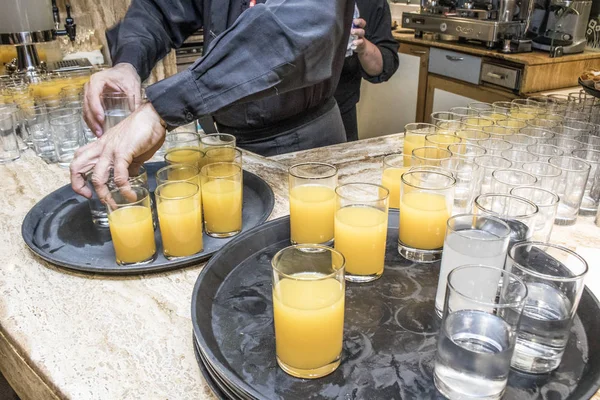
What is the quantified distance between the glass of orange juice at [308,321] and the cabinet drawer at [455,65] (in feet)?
11.5

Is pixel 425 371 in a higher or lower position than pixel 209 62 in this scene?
lower

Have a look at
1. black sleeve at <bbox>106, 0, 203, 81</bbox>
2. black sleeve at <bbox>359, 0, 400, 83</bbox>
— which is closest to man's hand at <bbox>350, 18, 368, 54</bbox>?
black sleeve at <bbox>359, 0, 400, 83</bbox>

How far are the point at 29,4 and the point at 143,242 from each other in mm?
2315

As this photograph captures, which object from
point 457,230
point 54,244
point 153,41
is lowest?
point 54,244

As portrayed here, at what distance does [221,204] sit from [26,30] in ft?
7.39

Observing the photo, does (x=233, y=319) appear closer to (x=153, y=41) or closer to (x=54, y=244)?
(x=54, y=244)

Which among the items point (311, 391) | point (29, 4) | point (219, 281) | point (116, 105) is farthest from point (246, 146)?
point (29, 4)

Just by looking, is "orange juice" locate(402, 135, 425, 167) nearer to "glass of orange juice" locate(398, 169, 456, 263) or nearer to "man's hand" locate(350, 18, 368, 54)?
"glass of orange juice" locate(398, 169, 456, 263)

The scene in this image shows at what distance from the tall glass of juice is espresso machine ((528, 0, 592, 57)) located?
2.96 metres

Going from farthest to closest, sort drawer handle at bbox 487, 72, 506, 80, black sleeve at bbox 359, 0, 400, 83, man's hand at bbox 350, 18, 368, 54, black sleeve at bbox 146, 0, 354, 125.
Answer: drawer handle at bbox 487, 72, 506, 80, black sleeve at bbox 359, 0, 400, 83, man's hand at bbox 350, 18, 368, 54, black sleeve at bbox 146, 0, 354, 125

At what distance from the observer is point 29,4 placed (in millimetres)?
2754

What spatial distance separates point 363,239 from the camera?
105 cm

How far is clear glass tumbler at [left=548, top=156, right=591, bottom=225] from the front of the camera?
53.0 inches

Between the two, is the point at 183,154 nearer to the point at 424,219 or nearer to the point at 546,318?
the point at 424,219
